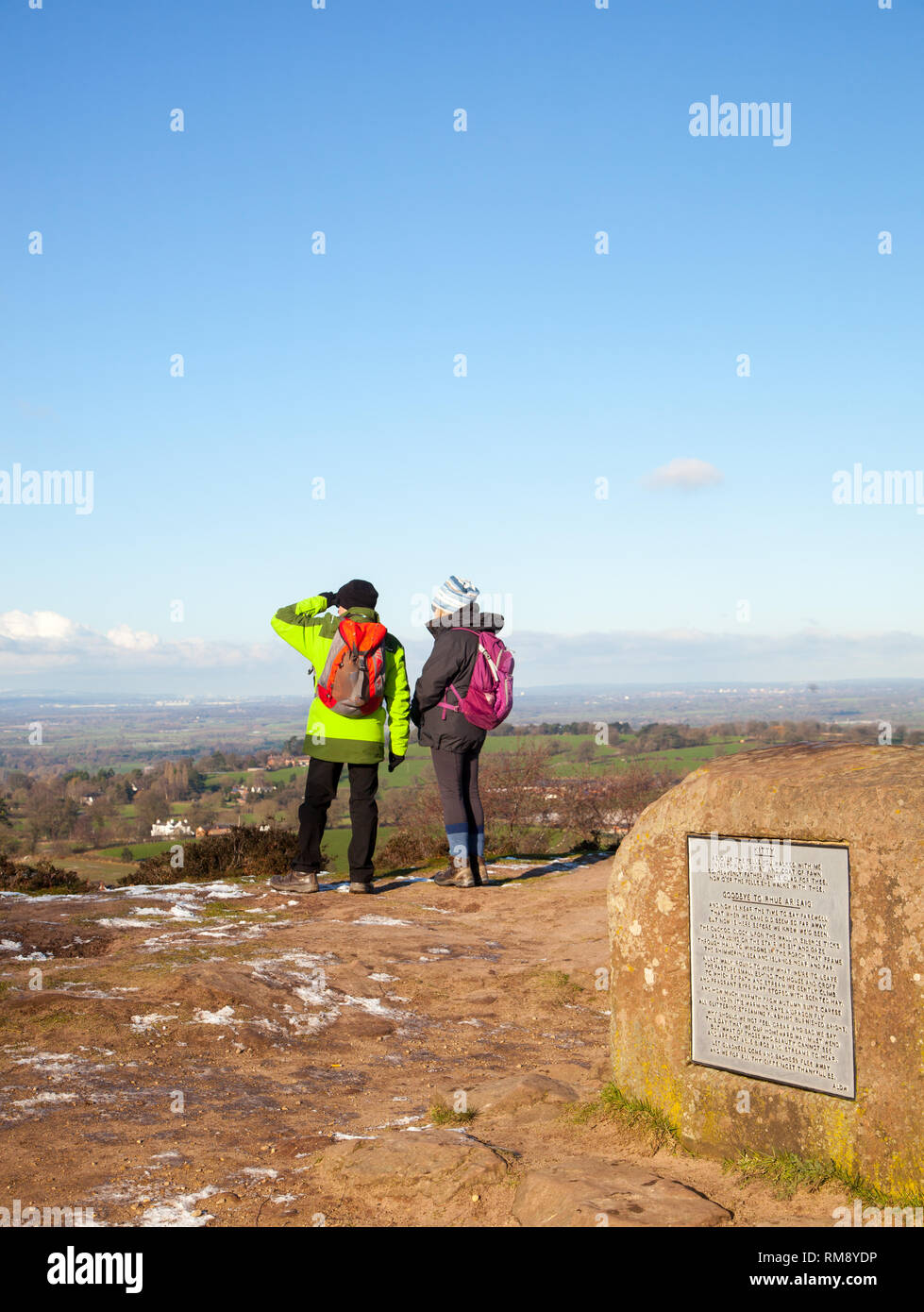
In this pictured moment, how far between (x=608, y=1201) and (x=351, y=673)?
5663 mm

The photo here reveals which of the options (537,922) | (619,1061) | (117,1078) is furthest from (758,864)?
(537,922)

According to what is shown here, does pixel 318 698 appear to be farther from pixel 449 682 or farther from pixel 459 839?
pixel 459 839

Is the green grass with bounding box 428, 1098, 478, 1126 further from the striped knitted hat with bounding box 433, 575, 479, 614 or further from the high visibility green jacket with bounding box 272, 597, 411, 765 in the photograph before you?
the striped knitted hat with bounding box 433, 575, 479, 614

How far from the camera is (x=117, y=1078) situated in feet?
15.6

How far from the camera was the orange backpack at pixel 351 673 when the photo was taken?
27.9 ft

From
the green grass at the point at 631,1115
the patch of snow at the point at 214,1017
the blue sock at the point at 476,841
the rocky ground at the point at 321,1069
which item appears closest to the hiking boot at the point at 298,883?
the rocky ground at the point at 321,1069

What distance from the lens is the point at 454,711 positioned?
9.31 metres

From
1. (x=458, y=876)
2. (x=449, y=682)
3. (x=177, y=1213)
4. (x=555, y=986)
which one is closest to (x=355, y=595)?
(x=449, y=682)

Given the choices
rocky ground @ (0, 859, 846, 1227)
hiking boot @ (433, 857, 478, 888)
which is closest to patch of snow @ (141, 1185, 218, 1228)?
rocky ground @ (0, 859, 846, 1227)

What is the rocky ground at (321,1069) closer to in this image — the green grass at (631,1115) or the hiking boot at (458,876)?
the green grass at (631,1115)

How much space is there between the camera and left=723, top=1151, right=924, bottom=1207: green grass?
11.0 ft

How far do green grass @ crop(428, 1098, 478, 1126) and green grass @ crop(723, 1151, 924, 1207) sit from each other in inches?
43.4

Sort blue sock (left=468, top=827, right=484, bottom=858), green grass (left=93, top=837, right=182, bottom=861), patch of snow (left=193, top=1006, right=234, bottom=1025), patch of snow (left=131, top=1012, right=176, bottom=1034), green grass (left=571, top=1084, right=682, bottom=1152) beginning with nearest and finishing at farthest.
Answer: green grass (left=571, top=1084, right=682, bottom=1152) → patch of snow (left=131, top=1012, right=176, bottom=1034) → patch of snow (left=193, top=1006, right=234, bottom=1025) → blue sock (left=468, top=827, right=484, bottom=858) → green grass (left=93, top=837, right=182, bottom=861)

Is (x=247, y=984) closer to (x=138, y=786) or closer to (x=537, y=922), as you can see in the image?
(x=537, y=922)
